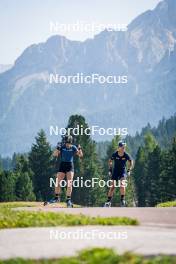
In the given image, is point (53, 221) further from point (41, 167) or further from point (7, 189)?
point (7, 189)

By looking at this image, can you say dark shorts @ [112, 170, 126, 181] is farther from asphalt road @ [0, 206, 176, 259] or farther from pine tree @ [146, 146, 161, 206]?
pine tree @ [146, 146, 161, 206]

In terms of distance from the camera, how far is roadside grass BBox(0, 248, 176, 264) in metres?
6.83

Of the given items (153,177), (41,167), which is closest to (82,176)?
(41,167)

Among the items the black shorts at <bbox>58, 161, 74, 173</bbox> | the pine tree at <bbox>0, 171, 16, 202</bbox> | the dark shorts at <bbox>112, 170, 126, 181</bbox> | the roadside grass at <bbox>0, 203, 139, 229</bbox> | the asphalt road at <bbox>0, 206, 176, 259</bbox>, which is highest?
the pine tree at <bbox>0, 171, 16, 202</bbox>

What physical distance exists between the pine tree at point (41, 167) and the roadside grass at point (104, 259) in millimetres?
74845

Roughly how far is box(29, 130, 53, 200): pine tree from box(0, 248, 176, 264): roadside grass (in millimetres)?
74845

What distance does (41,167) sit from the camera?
86.6 meters

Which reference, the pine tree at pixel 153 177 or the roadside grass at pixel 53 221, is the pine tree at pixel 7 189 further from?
the roadside grass at pixel 53 221

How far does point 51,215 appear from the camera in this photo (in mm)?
12266

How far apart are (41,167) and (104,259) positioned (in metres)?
80.0

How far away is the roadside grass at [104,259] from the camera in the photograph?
22.4 feet

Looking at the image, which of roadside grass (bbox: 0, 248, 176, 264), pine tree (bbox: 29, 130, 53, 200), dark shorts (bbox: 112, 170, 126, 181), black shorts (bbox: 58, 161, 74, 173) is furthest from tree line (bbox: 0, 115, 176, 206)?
roadside grass (bbox: 0, 248, 176, 264)

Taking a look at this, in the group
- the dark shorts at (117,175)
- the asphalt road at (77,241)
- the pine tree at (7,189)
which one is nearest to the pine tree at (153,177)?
the pine tree at (7,189)

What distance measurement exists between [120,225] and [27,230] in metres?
2.01
